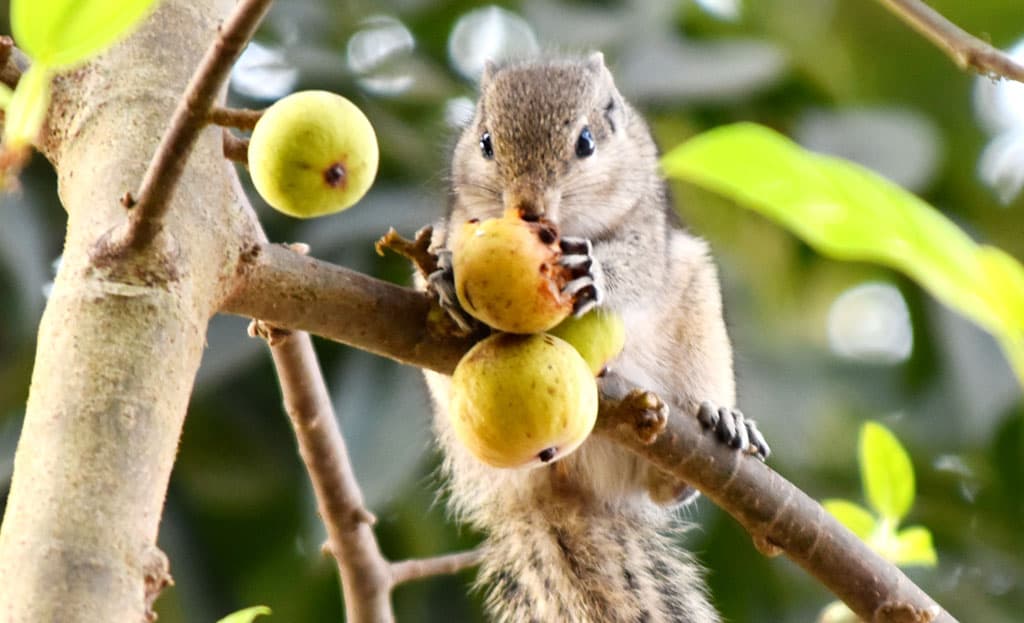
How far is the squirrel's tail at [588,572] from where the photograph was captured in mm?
1311

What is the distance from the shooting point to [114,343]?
634 millimetres

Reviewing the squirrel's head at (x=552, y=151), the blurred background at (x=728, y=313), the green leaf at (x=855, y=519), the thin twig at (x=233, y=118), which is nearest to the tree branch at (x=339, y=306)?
the thin twig at (x=233, y=118)

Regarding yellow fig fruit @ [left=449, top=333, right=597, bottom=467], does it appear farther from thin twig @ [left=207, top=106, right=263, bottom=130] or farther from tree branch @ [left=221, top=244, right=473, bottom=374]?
thin twig @ [left=207, top=106, right=263, bottom=130]

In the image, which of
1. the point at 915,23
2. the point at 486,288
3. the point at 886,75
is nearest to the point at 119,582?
the point at 486,288

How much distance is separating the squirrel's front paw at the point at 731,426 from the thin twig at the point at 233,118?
50 centimetres

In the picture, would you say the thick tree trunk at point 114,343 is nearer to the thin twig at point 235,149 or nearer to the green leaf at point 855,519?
the thin twig at point 235,149

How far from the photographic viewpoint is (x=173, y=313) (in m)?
0.66

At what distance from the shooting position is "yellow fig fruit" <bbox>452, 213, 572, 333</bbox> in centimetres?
78

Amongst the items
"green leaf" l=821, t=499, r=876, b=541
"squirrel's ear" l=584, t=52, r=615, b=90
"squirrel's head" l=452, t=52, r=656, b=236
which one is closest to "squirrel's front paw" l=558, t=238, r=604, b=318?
"squirrel's head" l=452, t=52, r=656, b=236

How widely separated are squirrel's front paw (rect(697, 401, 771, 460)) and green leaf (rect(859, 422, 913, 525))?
9cm

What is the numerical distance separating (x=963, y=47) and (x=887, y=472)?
54cm

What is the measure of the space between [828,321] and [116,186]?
1.74 meters

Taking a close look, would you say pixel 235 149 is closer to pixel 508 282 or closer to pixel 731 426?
pixel 508 282

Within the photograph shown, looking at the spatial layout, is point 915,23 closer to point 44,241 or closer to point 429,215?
point 429,215
